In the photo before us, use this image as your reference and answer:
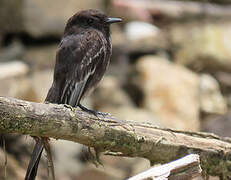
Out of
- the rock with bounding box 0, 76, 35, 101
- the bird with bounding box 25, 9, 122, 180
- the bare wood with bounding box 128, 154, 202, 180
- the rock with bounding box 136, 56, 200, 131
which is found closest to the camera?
the bare wood with bounding box 128, 154, 202, 180

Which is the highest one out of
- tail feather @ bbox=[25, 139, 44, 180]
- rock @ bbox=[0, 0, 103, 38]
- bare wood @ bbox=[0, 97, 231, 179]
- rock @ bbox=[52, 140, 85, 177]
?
bare wood @ bbox=[0, 97, 231, 179]

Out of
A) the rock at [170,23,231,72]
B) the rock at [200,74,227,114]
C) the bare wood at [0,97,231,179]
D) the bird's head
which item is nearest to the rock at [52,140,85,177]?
the rock at [200,74,227,114]

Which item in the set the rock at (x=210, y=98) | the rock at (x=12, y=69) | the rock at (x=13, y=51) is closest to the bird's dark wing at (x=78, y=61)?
the rock at (x=12, y=69)

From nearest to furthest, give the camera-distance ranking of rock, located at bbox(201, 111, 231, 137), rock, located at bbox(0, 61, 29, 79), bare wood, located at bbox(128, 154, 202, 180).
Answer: bare wood, located at bbox(128, 154, 202, 180) < rock, located at bbox(0, 61, 29, 79) < rock, located at bbox(201, 111, 231, 137)

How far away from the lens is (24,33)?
11.7 meters

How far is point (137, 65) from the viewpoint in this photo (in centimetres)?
1180

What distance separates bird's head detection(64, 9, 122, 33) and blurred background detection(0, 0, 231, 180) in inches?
146

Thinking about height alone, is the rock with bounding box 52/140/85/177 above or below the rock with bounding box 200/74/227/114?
below

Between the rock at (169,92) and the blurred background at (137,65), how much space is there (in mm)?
17

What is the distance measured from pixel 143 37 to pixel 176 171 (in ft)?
28.5

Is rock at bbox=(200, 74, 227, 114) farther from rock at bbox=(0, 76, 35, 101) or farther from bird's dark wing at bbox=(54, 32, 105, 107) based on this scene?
bird's dark wing at bbox=(54, 32, 105, 107)

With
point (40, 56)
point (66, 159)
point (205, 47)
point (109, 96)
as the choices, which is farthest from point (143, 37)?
point (66, 159)

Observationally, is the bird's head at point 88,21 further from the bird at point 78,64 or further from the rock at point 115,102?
the rock at point 115,102

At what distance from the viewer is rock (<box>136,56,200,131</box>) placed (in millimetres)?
11047
